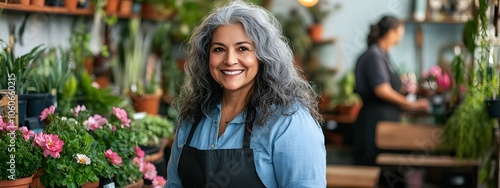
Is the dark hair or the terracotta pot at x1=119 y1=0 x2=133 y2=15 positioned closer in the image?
the terracotta pot at x1=119 y1=0 x2=133 y2=15

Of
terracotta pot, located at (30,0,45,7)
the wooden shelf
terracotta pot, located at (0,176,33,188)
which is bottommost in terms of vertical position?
terracotta pot, located at (0,176,33,188)

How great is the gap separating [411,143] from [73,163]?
408cm

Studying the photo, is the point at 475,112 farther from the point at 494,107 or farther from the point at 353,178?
the point at 494,107

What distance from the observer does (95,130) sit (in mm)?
2938

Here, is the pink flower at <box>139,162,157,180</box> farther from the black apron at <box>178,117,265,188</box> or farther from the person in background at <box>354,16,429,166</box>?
the person in background at <box>354,16,429,166</box>

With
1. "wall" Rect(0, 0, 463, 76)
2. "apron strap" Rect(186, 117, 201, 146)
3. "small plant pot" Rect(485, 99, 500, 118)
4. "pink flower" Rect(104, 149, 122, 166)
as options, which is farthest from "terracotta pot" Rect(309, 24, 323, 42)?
"apron strap" Rect(186, 117, 201, 146)

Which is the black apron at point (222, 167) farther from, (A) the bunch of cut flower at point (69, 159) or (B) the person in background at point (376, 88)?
(B) the person in background at point (376, 88)

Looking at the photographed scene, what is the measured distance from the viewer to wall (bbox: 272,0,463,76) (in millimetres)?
7727

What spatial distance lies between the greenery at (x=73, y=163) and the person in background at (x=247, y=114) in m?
0.27

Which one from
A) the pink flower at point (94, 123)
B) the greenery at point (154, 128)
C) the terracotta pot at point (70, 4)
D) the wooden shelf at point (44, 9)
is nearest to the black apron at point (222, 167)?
the pink flower at point (94, 123)

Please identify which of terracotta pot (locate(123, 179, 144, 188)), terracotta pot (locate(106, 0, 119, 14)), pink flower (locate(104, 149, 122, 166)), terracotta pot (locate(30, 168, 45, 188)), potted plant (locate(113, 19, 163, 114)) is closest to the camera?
terracotta pot (locate(30, 168, 45, 188))

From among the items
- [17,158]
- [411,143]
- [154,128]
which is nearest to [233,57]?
[17,158]

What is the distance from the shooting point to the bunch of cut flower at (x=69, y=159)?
8.29 ft

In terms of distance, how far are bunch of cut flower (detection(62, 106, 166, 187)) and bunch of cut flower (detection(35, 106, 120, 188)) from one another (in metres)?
0.13
